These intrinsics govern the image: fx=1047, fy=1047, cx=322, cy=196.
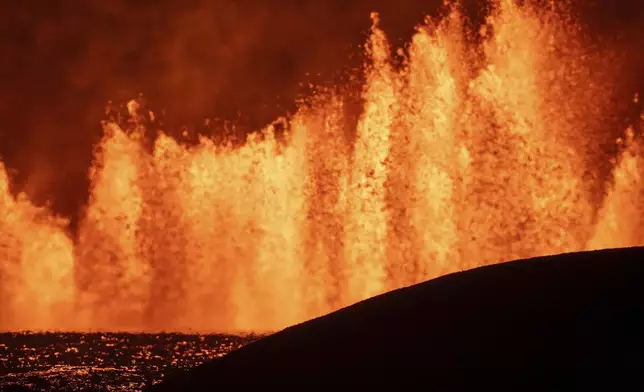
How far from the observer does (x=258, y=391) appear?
61.7ft

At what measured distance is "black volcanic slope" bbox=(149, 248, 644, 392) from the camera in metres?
17.1

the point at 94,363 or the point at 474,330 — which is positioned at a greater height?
the point at 94,363

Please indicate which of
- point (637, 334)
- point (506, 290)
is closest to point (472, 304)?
point (506, 290)

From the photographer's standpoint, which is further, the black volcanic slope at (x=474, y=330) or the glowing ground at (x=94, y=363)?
the glowing ground at (x=94, y=363)

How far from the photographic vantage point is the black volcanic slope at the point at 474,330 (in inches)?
674

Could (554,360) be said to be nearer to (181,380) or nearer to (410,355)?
(410,355)

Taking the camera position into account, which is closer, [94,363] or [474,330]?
[474,330]

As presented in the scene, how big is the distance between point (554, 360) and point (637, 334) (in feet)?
4.68

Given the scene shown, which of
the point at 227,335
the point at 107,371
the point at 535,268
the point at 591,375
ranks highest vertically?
the point at 227,335

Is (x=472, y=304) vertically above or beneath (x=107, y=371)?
beneath

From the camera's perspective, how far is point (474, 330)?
18312mm

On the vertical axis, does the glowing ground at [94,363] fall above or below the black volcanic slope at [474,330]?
above

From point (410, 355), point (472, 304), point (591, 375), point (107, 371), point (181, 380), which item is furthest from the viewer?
point (107, 371)

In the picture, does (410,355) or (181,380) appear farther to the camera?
(181,380)
